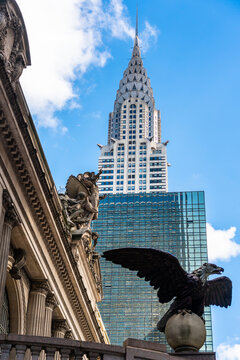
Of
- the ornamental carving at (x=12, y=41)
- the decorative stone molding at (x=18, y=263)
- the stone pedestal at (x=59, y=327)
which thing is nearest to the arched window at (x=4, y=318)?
the decorative stone molding at (x=18, y=263)

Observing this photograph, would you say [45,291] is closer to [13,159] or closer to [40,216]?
[40,216]

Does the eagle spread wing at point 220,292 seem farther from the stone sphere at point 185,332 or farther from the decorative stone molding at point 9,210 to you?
the decorative stone molding at point 9,210

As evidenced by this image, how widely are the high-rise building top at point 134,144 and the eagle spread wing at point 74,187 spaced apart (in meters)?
96.4

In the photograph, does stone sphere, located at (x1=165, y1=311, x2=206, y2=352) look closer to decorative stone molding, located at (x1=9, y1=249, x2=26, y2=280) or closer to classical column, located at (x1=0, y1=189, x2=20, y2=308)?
classical column, located at (x1=0, y1=189, x2=20, y2=308)

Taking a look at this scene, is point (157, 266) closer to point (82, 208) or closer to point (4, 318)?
point (4, 318)

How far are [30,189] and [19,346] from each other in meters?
12.8

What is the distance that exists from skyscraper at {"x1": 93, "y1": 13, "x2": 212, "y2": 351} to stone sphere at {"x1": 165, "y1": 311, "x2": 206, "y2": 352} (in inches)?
3285

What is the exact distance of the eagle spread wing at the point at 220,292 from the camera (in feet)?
49.5

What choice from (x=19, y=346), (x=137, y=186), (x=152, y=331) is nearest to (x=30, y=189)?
(x=19, y=346)

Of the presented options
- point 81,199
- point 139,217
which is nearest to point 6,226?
point 81,199

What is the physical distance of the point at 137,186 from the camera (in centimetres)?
13888

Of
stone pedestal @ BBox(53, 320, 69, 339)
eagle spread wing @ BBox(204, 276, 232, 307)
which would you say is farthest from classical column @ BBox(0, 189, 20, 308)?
stone pedestal @ BBox(53, 320, 69, 339)

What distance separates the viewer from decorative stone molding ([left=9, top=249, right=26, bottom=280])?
987 inches

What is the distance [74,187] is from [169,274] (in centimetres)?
2580
